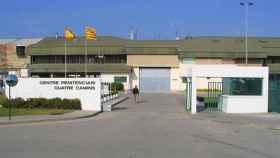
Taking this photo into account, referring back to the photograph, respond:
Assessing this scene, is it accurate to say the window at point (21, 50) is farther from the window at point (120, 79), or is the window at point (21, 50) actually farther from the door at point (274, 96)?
the door at point (274, 96)

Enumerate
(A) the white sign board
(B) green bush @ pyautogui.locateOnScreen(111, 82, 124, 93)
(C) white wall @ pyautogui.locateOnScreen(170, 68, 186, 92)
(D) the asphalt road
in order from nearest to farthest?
(D) the asphalt road → (A) the white sign board → (B) green bush @ pyautogui.locateOnScreen(111, 82, 124, 93) → (C) white wall @ pyautogui.locateOnScreen(170, 68, 186, 92)

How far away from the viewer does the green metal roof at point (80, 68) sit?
76.3 meters

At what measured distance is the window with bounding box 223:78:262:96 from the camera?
31906 mm

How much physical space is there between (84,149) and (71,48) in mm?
67656

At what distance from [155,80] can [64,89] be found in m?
43.8

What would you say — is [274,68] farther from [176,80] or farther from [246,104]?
[246,104]

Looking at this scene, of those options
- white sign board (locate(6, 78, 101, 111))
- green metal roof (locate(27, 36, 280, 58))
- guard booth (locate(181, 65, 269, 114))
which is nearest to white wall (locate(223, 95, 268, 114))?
guard booth (locate(181, 65, 269, 114))

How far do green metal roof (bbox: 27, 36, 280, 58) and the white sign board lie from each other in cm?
4274

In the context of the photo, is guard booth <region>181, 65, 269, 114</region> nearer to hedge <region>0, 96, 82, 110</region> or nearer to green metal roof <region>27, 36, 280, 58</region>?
hedge <region>0, 96, 82, 110</region>

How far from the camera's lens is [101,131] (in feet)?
60.8

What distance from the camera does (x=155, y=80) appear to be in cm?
7675

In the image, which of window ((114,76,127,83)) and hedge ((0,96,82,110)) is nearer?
hedge ((0,96,82,110))

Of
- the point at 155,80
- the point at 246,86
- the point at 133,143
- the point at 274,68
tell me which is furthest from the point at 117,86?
the point at 133,143

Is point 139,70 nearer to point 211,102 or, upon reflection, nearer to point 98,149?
point 211,102
